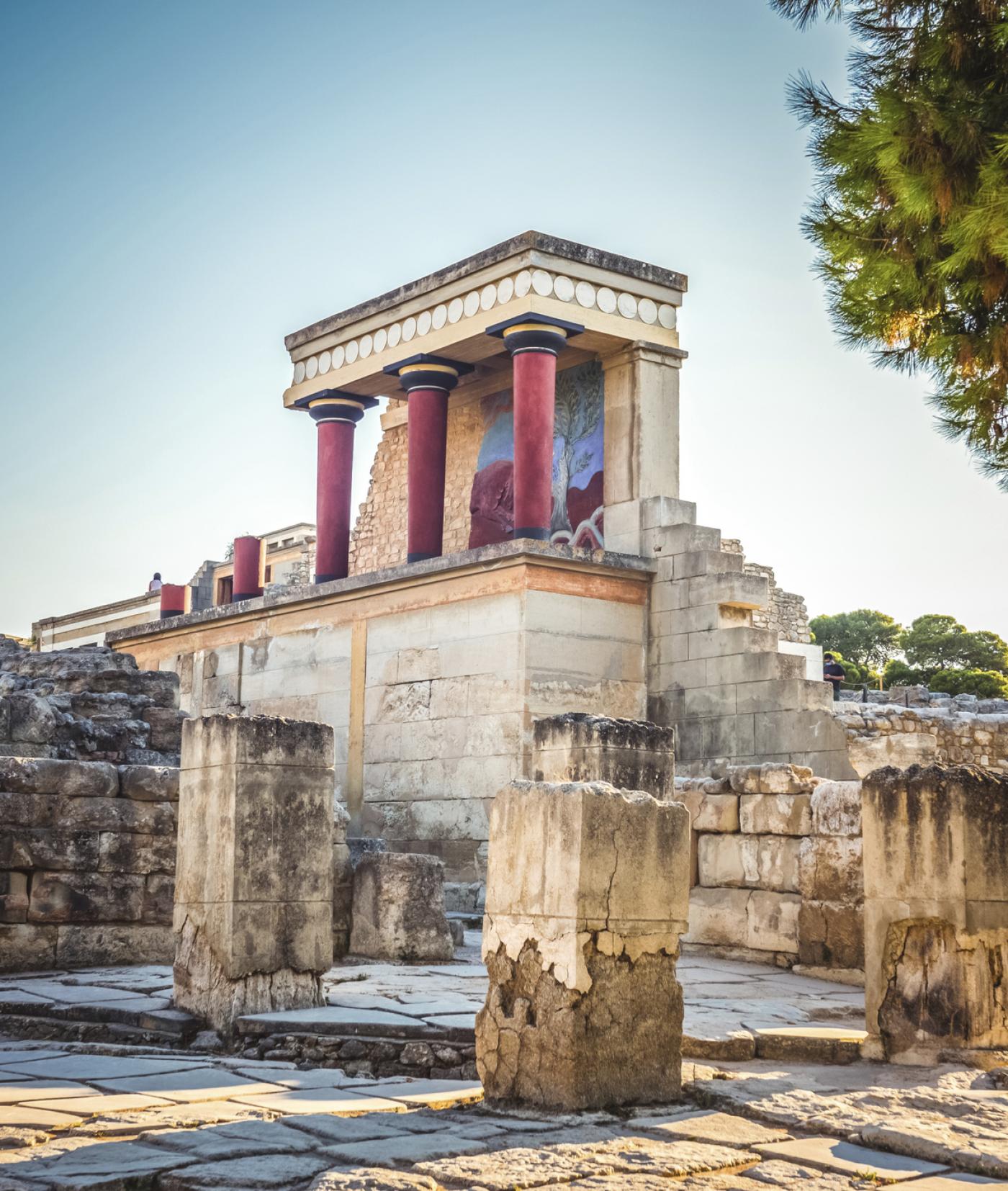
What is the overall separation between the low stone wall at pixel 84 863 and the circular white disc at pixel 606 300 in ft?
25.8

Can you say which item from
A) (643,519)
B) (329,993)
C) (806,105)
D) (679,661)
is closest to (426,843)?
(679,661)

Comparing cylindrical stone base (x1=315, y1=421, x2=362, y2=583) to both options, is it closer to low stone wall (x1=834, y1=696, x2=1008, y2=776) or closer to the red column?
the red column

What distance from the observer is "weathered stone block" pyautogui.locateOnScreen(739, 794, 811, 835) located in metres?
9.97

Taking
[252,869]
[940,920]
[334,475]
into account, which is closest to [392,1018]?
[252,869]

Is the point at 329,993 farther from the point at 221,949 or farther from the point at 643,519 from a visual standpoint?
the point at 643,519

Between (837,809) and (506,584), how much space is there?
5.29m

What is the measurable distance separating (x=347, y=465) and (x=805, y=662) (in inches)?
276

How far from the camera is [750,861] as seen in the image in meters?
10.4

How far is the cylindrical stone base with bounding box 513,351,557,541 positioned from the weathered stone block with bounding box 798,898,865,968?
601 cm

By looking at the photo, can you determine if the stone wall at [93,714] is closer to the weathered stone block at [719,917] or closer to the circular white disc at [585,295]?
the weathered stone block at [719,917]

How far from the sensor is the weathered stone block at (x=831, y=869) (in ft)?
31.1

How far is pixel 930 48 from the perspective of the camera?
8.09 m

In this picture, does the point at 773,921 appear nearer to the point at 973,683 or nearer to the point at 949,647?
the point at 973,683

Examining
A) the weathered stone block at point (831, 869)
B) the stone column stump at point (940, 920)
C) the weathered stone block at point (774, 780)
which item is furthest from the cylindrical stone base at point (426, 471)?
the stone column stump at point (940, 920)
